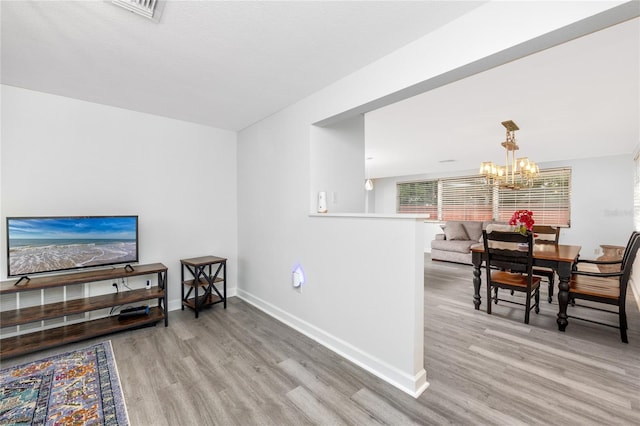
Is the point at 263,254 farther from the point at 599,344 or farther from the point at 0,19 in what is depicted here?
the point at 599,344

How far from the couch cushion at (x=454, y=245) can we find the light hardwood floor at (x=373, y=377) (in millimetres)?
3309

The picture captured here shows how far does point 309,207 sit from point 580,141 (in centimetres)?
486

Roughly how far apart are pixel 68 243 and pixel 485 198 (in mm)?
8277

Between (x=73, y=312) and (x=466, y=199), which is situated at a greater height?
(x=466, y=199)

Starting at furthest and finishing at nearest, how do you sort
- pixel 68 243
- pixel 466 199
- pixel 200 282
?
pixel 466 199 → pixel 200 282 → pixel 68 243

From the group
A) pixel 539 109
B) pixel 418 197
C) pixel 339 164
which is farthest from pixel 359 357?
pixel 418 197

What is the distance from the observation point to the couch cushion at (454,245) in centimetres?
630

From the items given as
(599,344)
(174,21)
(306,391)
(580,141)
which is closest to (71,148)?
(174,21)

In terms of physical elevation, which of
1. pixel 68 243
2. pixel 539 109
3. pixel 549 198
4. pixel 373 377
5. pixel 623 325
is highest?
pixel 539 109

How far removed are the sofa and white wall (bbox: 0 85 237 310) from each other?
16.5ft

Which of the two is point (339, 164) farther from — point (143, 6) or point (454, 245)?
point (454, 245)

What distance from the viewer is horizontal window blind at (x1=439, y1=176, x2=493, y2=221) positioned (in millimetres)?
7238

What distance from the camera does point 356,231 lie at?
231 centimetres

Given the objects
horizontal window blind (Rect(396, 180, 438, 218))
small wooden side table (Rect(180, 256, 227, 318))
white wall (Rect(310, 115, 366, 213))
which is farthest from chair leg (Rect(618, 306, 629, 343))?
horizontal window blind (Rect(396, 180, 438, 218))
